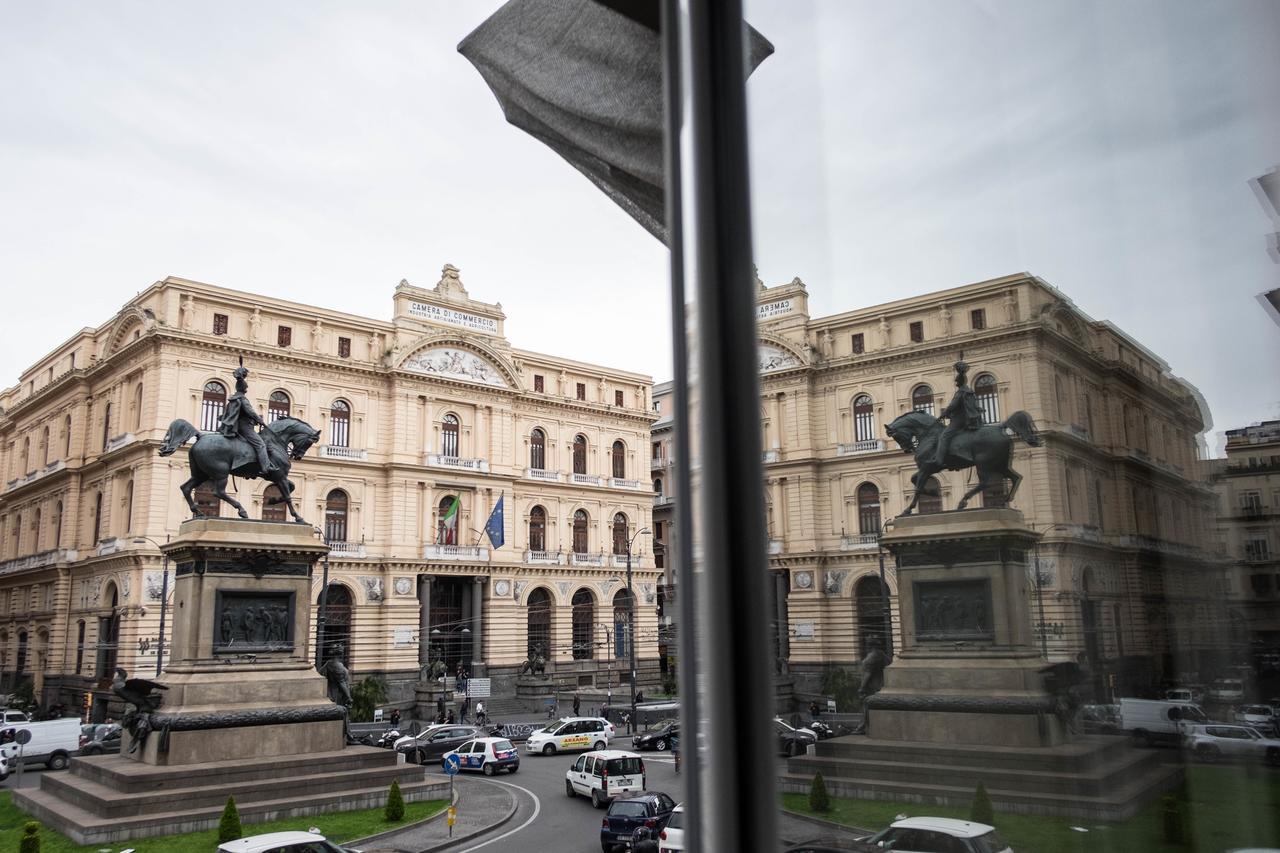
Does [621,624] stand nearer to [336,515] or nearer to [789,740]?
[336,515]

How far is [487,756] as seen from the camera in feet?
64.5

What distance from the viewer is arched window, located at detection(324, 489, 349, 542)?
32.4 m

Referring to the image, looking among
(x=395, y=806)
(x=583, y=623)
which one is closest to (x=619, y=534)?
(x=583, y=623)

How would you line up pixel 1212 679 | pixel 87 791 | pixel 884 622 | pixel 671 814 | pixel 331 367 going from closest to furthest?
pixel 1212 679 < pixel 884 622 < pixel 671 814 < pixel 87 791 < pixel 331 367

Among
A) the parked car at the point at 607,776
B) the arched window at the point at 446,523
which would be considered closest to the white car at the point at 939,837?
the parked car at the point at 607,776

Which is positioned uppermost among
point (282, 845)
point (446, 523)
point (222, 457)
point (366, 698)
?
point (446, 523)

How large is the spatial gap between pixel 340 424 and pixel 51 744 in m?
14.8

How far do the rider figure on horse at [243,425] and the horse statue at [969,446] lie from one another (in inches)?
625

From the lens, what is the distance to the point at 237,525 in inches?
603

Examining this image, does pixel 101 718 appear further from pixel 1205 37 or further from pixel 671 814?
pixel 1205 37

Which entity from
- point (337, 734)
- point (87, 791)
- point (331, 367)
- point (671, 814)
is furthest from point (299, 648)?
point (331, 367)

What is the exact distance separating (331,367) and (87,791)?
805 inches

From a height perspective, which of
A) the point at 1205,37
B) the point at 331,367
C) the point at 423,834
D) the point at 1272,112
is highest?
the point at 331,367

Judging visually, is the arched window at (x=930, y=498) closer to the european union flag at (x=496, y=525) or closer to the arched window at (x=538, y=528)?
the european union flag at (x=496, y=525)
